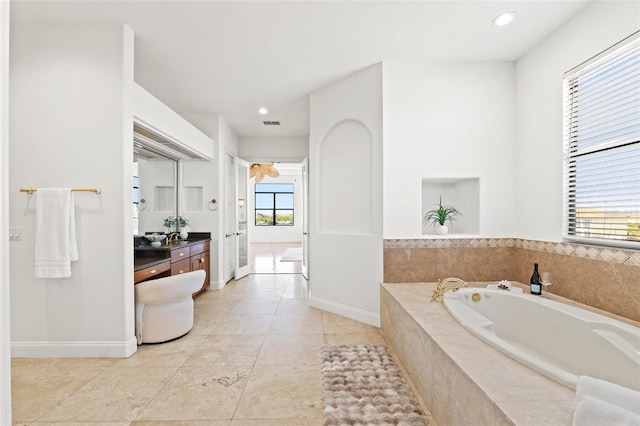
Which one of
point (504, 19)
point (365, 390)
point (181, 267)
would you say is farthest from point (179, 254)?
point (504, 19)

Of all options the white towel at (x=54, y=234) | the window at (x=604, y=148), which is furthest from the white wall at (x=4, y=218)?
the window at (x=604, y=148)

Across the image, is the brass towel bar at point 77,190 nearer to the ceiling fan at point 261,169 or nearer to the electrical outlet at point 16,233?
the electrical outlet at point 16,233

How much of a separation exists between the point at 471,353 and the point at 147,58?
3643 mm

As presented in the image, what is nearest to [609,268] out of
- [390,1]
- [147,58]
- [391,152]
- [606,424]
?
[606,424]

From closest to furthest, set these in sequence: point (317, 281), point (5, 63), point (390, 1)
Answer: point (5, 63) < point (390, 1) < point (317, 281)

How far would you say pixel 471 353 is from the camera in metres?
1.60

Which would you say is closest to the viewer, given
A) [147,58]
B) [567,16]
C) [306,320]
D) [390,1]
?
[390,1]

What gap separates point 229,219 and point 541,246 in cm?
439

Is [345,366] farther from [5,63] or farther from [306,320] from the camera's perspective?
[5,63]

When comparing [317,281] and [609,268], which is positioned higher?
[609,268]

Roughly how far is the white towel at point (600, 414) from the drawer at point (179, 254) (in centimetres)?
364

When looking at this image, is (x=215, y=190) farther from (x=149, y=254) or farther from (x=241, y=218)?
(x=149, y=254)

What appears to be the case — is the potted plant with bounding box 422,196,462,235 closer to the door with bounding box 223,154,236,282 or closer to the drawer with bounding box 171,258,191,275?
the drawer with bounding box 171,258,191,275

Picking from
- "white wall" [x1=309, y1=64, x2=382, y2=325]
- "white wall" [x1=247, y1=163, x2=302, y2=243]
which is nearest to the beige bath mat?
"white wall" [x1=309, y1=64, x2=382, y2=325]
